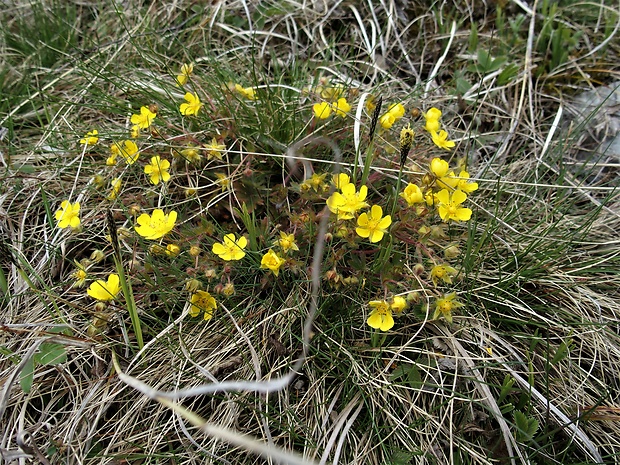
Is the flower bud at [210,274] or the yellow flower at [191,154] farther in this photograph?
the yellow flower at [191,154]

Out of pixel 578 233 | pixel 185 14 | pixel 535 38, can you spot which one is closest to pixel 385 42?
pixel 535 38

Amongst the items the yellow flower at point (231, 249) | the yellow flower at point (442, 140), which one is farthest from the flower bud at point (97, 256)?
the yellow flower at point (442, 140)

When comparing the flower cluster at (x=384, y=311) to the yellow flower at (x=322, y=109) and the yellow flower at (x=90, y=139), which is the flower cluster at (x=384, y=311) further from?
the yellow flower at (x=90, y=139)

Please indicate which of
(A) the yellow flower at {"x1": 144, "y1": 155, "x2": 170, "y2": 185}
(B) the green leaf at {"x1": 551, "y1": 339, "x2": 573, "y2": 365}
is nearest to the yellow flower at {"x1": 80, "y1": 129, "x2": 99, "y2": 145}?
(A) the yellow flower at {"x1": 144, "y1": 155, "x2": 170, "y2": 185}

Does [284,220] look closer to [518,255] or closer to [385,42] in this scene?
[518,255]

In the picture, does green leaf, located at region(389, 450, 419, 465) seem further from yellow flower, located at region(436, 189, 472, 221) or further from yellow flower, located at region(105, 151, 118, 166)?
yellow flower, located at region(105, 151, 118, 166)

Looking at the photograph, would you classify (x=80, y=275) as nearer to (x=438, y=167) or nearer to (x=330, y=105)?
(x=330, y=105)
